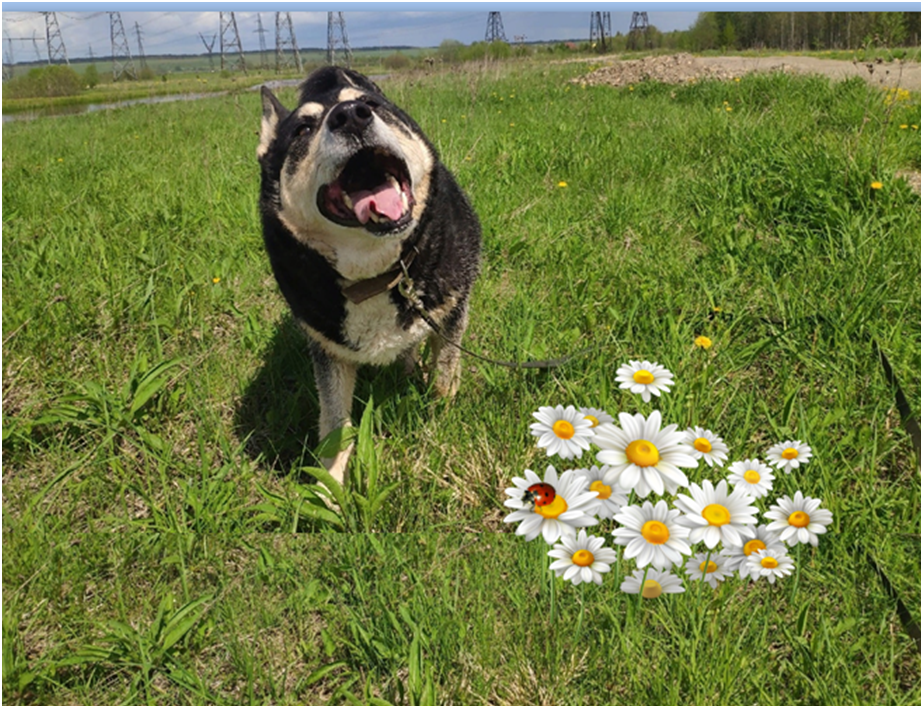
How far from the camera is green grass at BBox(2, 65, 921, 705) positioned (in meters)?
1.52

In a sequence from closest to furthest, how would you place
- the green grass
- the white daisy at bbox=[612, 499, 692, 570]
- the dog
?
the white daisy at bbox=[612, 499, 692, 570]
the green grass
the dog

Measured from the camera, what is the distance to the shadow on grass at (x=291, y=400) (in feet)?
9.21

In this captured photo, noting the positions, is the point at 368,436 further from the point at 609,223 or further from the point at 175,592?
the point at 609,223

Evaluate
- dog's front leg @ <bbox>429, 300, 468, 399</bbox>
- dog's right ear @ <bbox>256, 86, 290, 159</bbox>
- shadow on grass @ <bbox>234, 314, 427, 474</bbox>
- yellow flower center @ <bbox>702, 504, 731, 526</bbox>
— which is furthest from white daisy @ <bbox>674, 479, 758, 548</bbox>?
dog's right ear @ <bbox>256, 86, 290, 159</bbox>

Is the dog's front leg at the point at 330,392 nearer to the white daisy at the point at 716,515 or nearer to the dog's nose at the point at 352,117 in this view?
the dog's nose at the point at 352,117

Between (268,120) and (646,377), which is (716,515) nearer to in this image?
(646,377)

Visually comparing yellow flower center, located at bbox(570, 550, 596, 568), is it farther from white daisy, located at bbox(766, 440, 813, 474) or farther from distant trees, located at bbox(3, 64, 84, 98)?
distant trees, located at bbox(3, 64, 84, 98)

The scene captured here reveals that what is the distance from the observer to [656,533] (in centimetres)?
118

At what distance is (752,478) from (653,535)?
33 cm

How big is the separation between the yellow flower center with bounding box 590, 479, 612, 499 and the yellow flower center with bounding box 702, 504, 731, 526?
194 millimetres

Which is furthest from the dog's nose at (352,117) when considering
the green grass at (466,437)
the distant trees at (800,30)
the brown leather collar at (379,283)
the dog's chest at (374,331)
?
the distant trees at (800,30)

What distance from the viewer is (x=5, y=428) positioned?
2.48 meters

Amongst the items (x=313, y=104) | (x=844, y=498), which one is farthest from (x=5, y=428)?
(x=844, y=498)

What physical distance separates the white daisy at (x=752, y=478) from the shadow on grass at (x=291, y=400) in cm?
156
